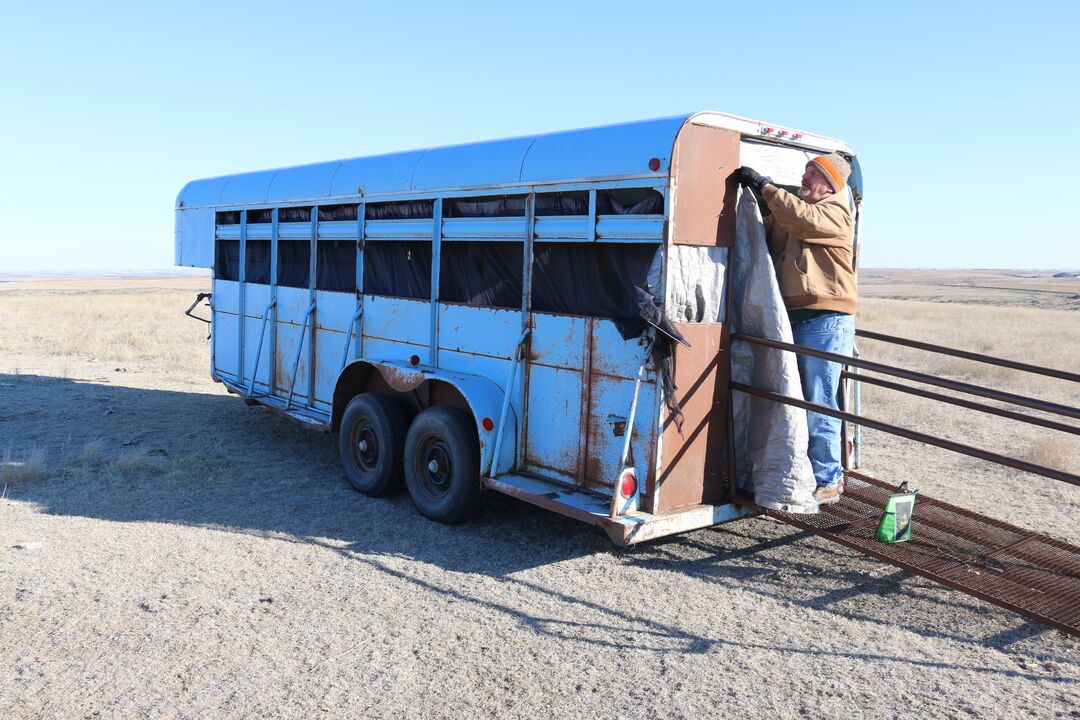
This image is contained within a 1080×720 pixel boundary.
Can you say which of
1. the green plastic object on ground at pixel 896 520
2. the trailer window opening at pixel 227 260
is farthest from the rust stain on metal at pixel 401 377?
the trailer window opening at pixel 227 260

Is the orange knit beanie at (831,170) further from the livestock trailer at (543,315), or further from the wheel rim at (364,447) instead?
the wheel rim at (364,447)

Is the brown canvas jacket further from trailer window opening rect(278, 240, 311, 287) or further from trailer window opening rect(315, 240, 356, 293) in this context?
trailer window opening rect(278, 240, 311, 287)

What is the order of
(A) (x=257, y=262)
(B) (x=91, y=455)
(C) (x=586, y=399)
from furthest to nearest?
(A) (x=257, y=262) < (B) (x=91, y=455) < (C) (x=586, y=399)

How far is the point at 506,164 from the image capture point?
5801mm

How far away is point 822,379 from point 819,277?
2.08 feet

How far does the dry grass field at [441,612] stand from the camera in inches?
148

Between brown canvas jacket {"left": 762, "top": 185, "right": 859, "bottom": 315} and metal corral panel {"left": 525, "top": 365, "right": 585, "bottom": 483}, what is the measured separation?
56.0 inches

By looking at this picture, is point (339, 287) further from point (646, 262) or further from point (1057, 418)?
point (1057, 418)

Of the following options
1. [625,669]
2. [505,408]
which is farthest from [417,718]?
[505,408]

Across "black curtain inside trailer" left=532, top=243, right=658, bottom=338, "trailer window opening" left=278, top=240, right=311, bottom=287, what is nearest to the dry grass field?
"black curtain inside trailer" left=532, top=243, right=658, bottom=338

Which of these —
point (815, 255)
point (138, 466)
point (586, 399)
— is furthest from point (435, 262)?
point (138, 466)

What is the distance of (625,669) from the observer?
402 centimetres

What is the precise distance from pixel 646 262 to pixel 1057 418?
925cm

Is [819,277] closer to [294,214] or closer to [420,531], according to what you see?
[420,531]
